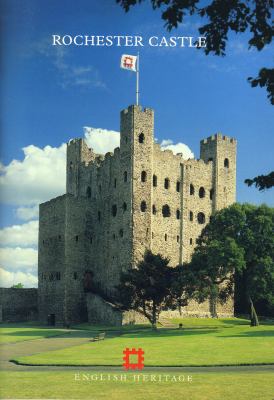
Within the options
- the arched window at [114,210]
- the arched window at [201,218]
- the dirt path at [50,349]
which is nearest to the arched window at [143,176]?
the arched window at [114,210]

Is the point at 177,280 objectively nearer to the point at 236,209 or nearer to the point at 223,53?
the point at 236,209

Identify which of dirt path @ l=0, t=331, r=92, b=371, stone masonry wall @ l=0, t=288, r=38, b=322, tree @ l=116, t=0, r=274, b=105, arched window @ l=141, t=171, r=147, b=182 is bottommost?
dirt path @ l=0, t=331, r=92, b=371

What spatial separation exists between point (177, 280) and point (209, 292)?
3.16m

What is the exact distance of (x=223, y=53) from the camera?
14.7 metres

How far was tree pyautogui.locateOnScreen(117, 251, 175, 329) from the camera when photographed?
5272 centimetres

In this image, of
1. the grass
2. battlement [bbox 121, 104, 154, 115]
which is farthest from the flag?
the grass

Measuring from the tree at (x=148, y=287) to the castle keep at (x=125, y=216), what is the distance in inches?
226

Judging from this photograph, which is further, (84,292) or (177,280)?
(84,292)

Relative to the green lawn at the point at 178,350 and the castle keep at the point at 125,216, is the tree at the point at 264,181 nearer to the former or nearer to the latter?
the green lawn at the point at 178,350

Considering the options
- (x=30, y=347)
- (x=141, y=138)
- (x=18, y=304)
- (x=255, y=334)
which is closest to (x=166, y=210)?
(x=141, y=138)

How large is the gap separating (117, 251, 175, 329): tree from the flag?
17878 millimetres

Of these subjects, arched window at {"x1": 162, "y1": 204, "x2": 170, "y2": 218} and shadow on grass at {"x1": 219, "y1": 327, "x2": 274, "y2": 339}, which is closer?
shadow on grass at {"x1": 219, "y1": 327, "x2": 274, "y2": 339}

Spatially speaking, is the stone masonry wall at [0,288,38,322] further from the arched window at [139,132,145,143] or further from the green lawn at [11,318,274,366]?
the green lawn at [11,318,274,366]

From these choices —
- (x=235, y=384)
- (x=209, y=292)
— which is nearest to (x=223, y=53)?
(x=235, y=384)
